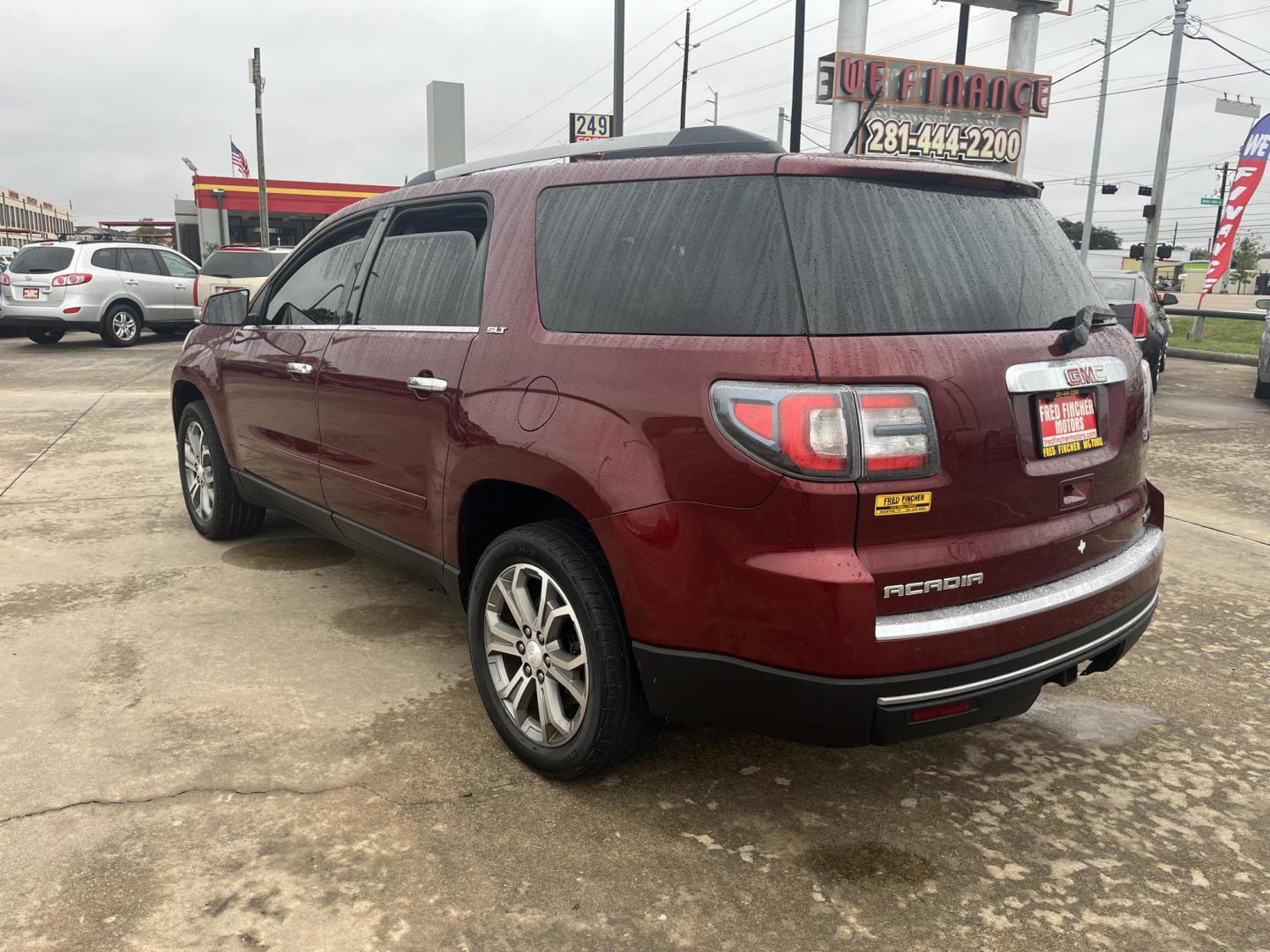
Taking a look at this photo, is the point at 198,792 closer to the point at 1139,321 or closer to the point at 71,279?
the point at 1139,321

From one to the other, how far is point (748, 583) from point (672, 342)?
623 mm

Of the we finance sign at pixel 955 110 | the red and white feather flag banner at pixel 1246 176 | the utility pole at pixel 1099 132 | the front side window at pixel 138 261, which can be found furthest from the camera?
the utility pole at pixel 1099 132

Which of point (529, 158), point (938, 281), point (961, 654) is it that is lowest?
point (961, 654)

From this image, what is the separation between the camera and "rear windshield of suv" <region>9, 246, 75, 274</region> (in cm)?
1595

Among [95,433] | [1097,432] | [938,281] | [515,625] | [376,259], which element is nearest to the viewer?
[938,281]

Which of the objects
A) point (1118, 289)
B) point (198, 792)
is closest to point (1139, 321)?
point (1118, 289)

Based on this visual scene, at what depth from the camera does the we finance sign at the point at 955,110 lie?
21.4m

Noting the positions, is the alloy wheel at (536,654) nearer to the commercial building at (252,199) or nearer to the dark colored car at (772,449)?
the dark colored car at (772,449)

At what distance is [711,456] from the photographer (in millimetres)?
2248

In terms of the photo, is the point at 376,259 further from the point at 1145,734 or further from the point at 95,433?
the point at 95,433

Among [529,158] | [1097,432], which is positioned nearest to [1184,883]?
[1097,432]

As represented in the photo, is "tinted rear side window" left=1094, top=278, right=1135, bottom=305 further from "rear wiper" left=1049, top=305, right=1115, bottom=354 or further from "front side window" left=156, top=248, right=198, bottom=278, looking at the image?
"front side window" left=156, top=248, right=198, bottom=278

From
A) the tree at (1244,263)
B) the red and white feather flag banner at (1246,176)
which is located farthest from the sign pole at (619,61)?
the tree at (1244,263)

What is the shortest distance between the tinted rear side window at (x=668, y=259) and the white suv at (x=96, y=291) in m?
16.1
